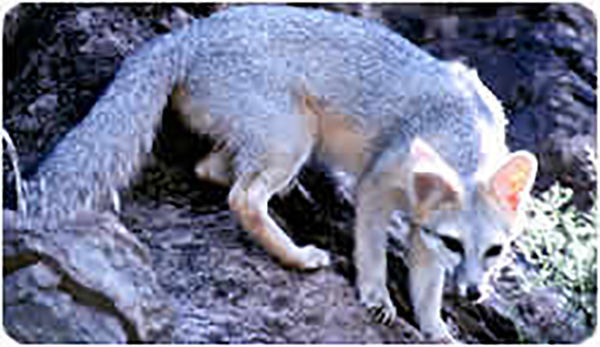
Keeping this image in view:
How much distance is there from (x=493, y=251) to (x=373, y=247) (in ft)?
2.60

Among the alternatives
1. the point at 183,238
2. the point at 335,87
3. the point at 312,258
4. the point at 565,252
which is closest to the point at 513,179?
Result: the point at 335,87

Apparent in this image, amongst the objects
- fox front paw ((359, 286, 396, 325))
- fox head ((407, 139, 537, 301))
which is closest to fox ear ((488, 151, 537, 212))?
fox head ((407, 139, 537, 301))

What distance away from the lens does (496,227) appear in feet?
16.5

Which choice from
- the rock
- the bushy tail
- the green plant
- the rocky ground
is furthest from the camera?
the green plant

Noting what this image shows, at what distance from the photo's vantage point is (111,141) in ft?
17.4

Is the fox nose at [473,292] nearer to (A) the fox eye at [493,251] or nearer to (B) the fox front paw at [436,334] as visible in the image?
(A) the fox eye at [493,251]

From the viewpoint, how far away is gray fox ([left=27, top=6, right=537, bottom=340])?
5.16 m

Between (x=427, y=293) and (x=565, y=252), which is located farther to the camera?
(x=565, y=252)

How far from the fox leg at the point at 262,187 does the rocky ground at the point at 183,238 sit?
21 cm

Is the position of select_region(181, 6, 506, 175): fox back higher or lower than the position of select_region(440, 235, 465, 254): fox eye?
higher

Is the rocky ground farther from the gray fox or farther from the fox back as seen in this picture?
the fox back

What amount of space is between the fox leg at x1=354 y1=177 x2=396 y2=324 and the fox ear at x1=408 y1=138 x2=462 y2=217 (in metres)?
0.32

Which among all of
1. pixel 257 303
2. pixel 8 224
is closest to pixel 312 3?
pixel 257 303

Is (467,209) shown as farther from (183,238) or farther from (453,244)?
(183,238)
